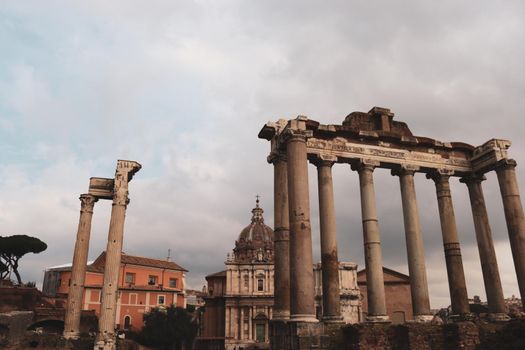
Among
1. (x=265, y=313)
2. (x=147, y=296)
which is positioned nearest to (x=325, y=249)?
(x=265, y=313)

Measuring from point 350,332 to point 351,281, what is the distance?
42.0m

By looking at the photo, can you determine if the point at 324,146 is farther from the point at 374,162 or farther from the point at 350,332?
the point at 350,332

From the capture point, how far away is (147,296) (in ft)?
178

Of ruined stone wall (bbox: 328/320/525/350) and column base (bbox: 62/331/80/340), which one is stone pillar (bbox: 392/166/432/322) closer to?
ruined stone wall (bbox: 328/320/525/350)

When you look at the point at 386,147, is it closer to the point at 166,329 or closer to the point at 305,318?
the point at 305,318

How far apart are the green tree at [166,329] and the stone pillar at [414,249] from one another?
112ft

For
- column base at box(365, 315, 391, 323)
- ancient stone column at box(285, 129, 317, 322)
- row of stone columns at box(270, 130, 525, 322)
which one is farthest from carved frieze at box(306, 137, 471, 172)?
column base at box(365, 315, 391, 323)

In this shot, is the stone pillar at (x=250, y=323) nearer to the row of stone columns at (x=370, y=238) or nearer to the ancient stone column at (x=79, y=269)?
the ancient stone column at (x=79, y=269)

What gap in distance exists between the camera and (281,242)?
17094 mm

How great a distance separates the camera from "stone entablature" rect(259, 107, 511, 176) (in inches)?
735

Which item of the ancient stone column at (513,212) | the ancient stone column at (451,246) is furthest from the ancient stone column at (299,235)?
the ancient stone column at (513,212)

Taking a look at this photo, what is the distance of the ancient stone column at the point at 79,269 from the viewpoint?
853 inches

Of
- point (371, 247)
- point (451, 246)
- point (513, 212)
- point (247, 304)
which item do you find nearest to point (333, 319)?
point (371, 247)

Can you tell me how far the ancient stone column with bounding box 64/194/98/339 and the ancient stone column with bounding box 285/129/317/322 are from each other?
40.5ft
